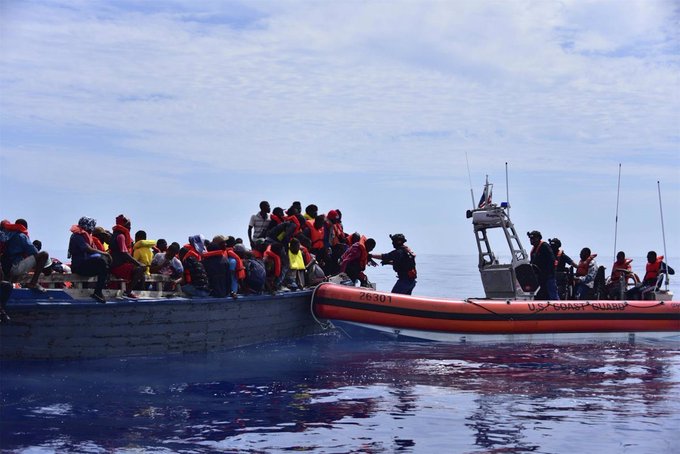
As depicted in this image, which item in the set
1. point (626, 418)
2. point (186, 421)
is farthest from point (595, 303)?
point (186, 421)

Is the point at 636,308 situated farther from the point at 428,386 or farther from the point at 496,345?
the point at 428,386

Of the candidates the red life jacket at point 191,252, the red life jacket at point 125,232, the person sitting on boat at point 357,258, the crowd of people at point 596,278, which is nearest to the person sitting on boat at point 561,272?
the crowd of people at point 596,278

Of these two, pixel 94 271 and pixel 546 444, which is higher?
pixel 94 271

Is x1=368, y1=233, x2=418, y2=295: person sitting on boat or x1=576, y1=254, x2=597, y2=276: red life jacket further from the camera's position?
x1=576, y1=254, x2=597, y2=276: red life jacket

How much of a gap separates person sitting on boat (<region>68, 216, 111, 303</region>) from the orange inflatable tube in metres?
5.50

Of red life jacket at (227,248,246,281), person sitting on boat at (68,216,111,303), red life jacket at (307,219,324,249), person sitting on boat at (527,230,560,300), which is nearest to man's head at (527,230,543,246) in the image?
person sitting on boat at (527,230,560,300)

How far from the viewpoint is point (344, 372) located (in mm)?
14586

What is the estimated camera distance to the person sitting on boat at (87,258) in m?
13.7

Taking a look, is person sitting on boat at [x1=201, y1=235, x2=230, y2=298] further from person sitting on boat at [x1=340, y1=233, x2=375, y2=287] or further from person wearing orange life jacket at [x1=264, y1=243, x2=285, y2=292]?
person sitting on boat at [x1=340, y1=233, x2=375, y2=287]

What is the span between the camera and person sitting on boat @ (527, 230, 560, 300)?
2014cm

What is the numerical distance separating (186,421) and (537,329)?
10.5m

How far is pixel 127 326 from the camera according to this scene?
14.2m

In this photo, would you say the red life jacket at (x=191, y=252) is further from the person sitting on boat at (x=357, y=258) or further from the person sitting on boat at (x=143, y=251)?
the person sitting on boat at (x=357, y=258)

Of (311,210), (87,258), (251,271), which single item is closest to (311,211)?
(311,210)
